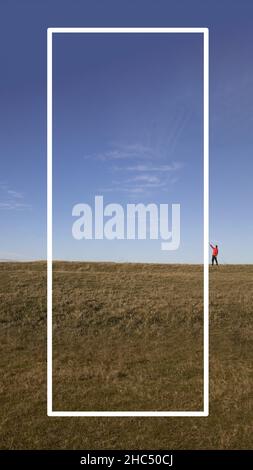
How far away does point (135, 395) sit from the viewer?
1351 cm

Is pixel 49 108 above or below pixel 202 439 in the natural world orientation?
above

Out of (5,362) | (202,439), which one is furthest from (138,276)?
(202,439)

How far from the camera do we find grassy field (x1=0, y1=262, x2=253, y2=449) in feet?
35.8

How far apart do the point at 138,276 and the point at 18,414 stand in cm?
2523

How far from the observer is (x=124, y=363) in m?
16.7

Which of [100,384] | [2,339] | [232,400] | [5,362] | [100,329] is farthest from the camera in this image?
[100,329]

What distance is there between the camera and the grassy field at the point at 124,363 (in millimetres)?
10914

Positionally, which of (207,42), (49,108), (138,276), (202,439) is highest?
(207,42)

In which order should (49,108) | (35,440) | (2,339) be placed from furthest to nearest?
(2,339) < (49,108) < (35,440)

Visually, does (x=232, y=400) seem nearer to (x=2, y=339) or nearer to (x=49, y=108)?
(x=49, y=108)

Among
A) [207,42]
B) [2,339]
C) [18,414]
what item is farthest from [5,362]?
[207,42]

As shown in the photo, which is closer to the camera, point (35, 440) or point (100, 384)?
point (35, 440)

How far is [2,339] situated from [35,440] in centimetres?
1016
